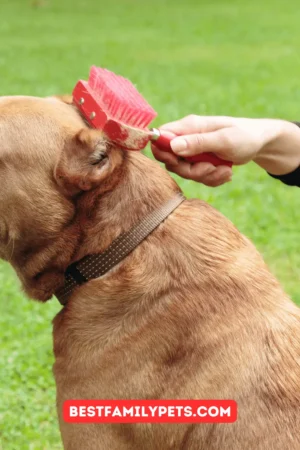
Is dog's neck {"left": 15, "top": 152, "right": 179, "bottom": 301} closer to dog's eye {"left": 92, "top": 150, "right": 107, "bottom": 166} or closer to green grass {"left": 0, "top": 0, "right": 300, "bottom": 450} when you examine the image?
dog's eye {"left": 92, "top": 150, "right": 107, "bottom": 166}

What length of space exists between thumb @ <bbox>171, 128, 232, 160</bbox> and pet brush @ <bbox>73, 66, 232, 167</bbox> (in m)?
0.10

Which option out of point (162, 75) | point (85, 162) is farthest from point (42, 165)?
point (162, 75)

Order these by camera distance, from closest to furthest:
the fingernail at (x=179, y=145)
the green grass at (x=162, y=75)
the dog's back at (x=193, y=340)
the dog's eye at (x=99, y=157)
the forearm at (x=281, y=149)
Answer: the dog's back at (x=193, y=340), the dog's eye at (x=99, y=157), the fingernail at (x=179, y=145), the forearm at (x=281, y=149), the green grass at (x=162, y=75)

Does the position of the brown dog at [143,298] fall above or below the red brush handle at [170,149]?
below

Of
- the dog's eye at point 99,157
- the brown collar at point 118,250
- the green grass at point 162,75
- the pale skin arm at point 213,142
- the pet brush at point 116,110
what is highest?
the pet brush at point 116,110

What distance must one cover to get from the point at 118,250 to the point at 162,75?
13.1 metres

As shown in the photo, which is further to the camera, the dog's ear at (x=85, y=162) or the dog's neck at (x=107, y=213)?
the dog's neck at (x=107, y=213)

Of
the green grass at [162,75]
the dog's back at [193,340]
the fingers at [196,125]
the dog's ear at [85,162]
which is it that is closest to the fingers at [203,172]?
the fingers at [196,125]

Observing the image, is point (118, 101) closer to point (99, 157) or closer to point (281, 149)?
point (99, 157)

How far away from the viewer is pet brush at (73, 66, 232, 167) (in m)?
3.30

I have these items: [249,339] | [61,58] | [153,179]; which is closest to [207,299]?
[249,339]

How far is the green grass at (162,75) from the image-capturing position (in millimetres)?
5672

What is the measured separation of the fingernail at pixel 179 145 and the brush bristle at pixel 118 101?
160mm

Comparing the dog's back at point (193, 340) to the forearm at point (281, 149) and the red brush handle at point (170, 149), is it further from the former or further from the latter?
the forearm at point (281, 149)
